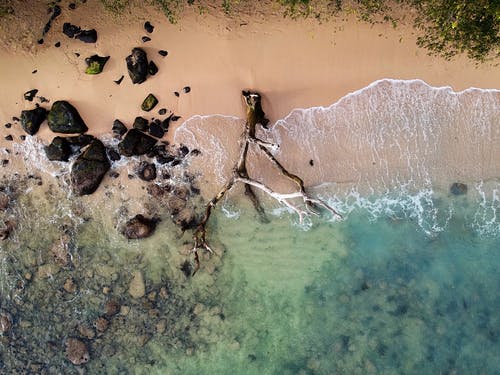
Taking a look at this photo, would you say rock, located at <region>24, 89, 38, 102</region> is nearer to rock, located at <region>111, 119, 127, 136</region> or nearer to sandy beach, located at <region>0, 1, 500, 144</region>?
sandy beach, located at <region>0, 1, 500, 144</region>

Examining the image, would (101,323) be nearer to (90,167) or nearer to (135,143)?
(90,167)

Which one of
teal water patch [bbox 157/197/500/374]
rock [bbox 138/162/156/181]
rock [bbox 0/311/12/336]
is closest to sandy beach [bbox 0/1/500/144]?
rock [bbox 138/162/156/181]

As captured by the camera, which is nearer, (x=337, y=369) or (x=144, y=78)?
(x=144, y=78)

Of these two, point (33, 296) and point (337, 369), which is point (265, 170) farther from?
point (33, 296)

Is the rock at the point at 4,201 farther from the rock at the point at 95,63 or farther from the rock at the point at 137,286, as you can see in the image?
the rock at the point at 95,63

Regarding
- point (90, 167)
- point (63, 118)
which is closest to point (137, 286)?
point (90, 167)

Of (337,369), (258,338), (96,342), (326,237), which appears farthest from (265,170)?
(96,342)
